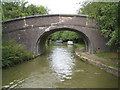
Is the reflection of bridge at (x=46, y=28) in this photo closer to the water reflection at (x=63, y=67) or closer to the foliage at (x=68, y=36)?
the water reflection at (x=63, y=67)

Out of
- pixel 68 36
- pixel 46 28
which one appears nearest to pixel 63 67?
pixel 46 28

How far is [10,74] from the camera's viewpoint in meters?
8.12

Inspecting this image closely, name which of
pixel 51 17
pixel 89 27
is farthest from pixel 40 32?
pixel 89 27

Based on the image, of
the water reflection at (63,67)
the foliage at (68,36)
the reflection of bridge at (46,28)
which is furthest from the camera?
the foliage at (68,36)

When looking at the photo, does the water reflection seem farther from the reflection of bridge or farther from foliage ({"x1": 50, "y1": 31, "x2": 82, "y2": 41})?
foliage ({"x1": 50, "y1": 31, "x2": 82, "y2": 41})

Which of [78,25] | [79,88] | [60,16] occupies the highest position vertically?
[60,16]

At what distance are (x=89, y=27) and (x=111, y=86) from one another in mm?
8705

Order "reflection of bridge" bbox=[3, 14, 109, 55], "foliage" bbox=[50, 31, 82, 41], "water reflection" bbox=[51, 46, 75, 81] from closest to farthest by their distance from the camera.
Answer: "water reflection" bbox=[51, 46, 75, 81], "reflection of bridge" bbox=[3, 14, 109, 55], "foliage" bbox=[50, 31, 82, 41]

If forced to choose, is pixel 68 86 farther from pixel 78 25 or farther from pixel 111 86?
pixel 78 25

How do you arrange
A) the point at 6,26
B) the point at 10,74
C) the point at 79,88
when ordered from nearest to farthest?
the point at 79,88
the point at 10,74
the point at 6,26

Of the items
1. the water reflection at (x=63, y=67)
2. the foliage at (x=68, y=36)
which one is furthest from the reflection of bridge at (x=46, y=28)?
the foliage at (x=68, y=36)

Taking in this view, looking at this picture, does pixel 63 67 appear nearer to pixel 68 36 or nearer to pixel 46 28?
pixel 46 28

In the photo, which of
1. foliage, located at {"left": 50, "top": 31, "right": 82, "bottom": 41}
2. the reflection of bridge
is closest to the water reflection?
the reflection of bridge

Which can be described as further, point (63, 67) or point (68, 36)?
point (68, 36)
